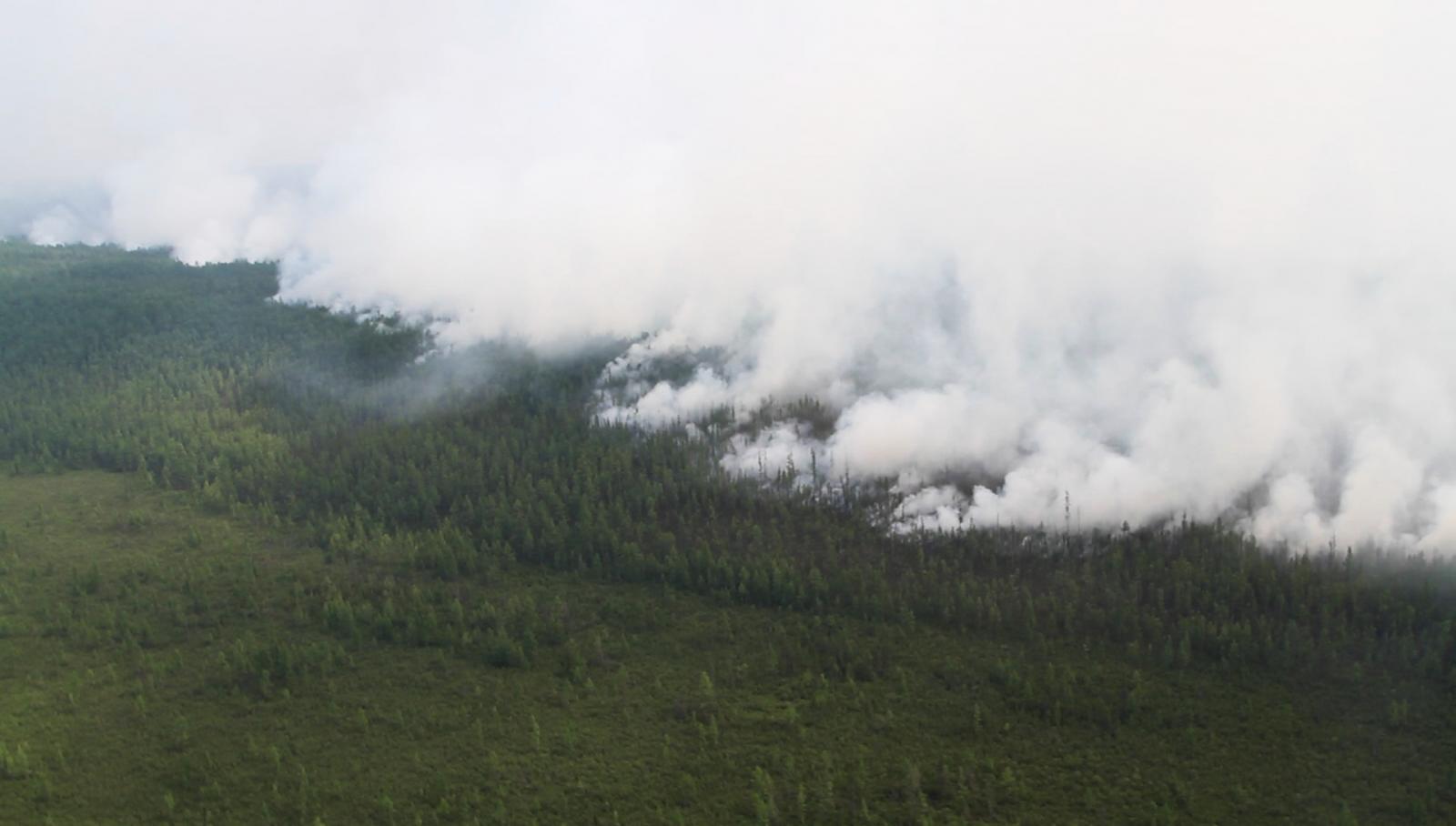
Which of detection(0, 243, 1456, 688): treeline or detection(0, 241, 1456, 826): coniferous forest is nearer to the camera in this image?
detection(0, 241, 1456, 826): coniferous forest

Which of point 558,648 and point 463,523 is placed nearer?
point 558,648

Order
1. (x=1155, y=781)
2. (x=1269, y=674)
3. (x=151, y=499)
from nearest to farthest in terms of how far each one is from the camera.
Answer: (x=1155, y=781), (x=1269, y=674), (x=151, y=499)

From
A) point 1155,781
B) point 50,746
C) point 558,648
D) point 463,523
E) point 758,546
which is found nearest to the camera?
point 1155,781

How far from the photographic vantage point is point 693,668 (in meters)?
129

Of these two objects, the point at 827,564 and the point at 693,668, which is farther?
the point at 827,564

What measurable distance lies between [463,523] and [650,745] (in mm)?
77521

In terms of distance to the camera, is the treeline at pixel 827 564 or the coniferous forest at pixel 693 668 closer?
the coniferous forest at pixel 693 668

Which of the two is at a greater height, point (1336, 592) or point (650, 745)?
point (1336, 592)

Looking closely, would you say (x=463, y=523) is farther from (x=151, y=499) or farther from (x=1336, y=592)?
(x=1336, y=592)

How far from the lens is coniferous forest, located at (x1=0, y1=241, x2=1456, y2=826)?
101188 millimetres

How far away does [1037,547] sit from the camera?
169 metres

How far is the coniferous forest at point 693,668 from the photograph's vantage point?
10119 cm

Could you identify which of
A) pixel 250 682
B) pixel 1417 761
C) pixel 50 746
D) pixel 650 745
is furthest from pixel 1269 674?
pixel 50 746

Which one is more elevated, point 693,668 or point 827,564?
point 827,564
